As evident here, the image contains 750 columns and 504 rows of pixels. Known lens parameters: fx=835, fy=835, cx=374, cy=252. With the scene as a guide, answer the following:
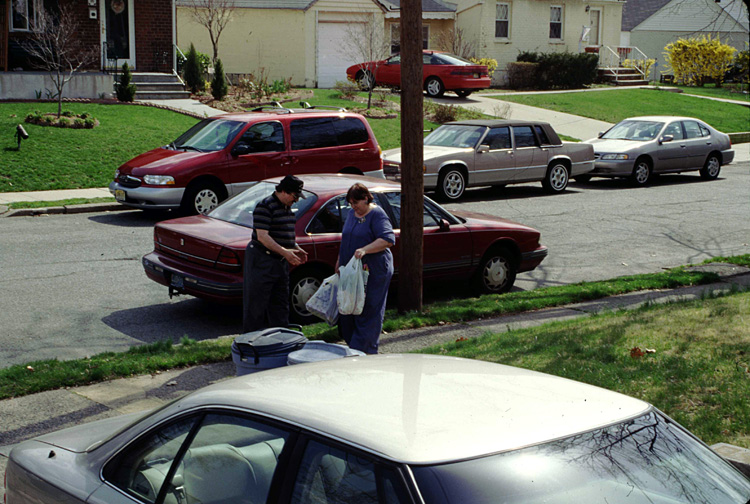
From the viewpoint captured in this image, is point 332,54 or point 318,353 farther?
point 332,54

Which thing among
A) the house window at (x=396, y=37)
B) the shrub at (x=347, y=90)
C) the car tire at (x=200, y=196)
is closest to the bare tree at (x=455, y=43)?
the house window at (x=396, y=37)

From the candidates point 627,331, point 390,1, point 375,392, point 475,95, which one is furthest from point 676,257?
point 390,1

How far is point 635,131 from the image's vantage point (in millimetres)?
22109

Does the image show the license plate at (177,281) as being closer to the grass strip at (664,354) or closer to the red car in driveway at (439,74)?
the grass strip at (664,354)

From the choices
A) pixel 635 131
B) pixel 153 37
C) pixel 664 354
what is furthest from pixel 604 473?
pixel 153 37

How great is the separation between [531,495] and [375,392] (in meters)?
0.74

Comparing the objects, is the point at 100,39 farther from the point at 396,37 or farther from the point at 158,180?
the point at 158,180

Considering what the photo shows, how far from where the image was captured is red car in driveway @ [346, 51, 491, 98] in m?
30.9

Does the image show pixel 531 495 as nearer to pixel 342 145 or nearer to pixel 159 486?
pixel 159 486

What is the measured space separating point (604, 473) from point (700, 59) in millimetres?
45596

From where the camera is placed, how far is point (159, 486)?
3219 mm

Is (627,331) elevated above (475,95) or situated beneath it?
situated beneath

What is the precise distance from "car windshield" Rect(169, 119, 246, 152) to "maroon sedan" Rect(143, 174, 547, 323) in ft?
17.7

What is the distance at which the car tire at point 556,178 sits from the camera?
19389 mm
